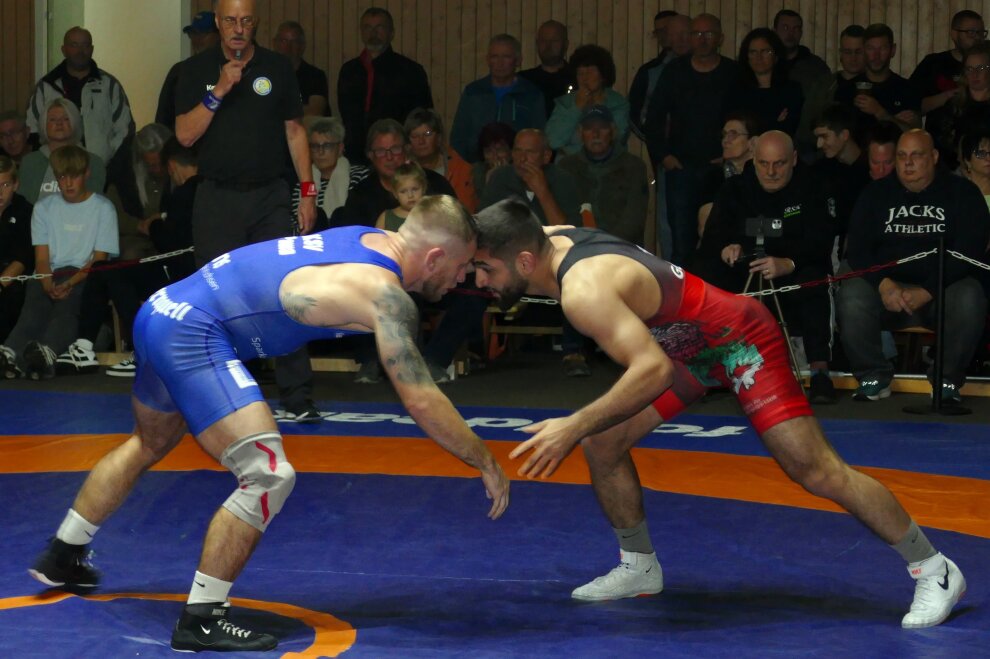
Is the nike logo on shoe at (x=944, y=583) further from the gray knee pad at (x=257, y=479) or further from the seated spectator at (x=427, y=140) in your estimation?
the seated spectator at (x=427, y=140)

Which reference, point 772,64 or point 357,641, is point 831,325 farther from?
point 357,641

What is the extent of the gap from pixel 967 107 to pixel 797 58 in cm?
137

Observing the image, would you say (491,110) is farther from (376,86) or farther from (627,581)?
(627,581)

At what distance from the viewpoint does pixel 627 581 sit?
404 cm

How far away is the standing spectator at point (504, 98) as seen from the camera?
950 centimetres

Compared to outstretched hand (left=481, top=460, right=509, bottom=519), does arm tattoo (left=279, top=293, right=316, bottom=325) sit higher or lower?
higher

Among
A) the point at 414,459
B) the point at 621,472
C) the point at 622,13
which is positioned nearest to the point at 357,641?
the point at 621,472

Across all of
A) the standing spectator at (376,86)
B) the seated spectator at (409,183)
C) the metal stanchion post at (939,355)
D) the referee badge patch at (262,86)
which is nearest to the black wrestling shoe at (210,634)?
the referee badge patch at (262,86)

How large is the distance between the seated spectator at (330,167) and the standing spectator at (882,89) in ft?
10.2

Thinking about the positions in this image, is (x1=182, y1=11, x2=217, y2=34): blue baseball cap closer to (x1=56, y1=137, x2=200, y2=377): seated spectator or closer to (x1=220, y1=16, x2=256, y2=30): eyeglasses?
(x1=56, y1=137, x2=200, y2=377): seated spectator

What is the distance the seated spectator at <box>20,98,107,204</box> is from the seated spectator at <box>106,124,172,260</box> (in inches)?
7.8

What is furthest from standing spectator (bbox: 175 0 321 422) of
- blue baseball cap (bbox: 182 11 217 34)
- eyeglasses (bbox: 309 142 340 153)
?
blue baseball cap (bbox: 182 11 217 34)

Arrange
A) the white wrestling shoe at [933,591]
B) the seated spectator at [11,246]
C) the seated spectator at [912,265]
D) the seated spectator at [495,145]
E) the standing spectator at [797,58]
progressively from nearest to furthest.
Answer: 1. the white wrestling shoe at [933,591]
2. the seated spectator at [912,265]
3. the seated spectator at [495,145]
4. the seated spectator at [11,246]
5. the standing spectator at [797,58]

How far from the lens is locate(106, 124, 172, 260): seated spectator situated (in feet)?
31.0
